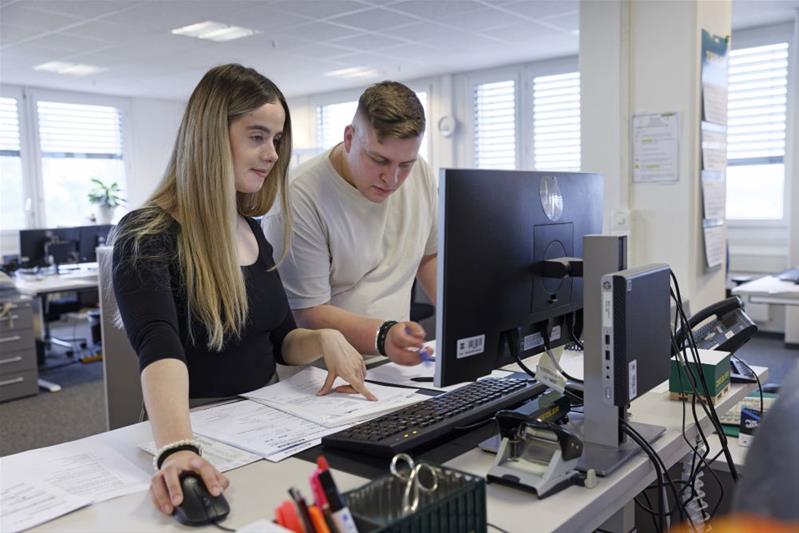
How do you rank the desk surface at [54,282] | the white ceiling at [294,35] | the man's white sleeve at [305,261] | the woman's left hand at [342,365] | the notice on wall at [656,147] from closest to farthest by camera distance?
the woman's left hand at [342,365]
the man's white sleeve at [305,261]
the notice on wall at [656,147]
the desk surface at [54,282]
the white ceiling at [294,35]

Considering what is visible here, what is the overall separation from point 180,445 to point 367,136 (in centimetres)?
87

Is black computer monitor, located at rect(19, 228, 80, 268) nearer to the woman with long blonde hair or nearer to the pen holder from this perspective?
the woman with long blonde hair

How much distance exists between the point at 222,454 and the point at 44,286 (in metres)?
4.22

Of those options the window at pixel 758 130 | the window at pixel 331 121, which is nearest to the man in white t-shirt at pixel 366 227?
the window at pixel 758 130

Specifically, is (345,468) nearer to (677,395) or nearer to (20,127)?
(677,395)

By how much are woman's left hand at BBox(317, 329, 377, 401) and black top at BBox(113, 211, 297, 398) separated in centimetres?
15

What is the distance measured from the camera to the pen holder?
72 centimetres

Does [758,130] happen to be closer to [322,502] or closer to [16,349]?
[16,349]

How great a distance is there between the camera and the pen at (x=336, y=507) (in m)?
0.69

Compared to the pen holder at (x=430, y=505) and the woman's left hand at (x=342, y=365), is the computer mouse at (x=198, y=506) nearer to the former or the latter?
the pen holder at (x=430, y=505)

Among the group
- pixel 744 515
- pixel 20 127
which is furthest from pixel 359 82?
pixel 744 515

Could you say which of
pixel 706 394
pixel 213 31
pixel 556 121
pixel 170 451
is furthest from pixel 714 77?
pixel 213 31

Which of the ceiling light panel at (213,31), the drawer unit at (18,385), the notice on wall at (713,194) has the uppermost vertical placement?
the ceiling light panel at (213,31)

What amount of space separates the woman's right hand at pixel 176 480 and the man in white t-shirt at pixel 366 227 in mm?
547
